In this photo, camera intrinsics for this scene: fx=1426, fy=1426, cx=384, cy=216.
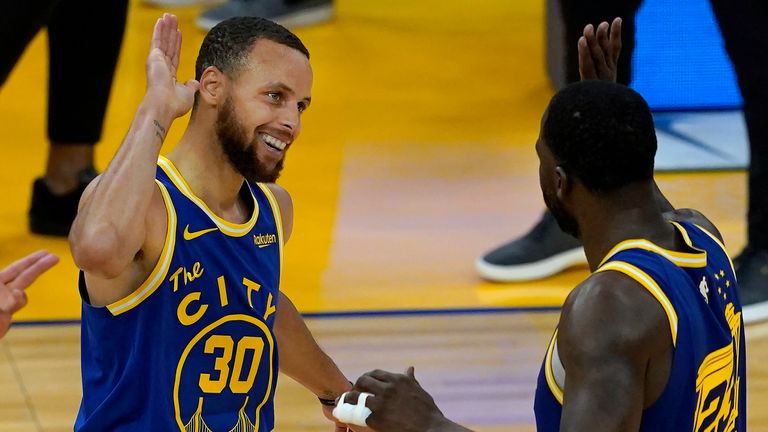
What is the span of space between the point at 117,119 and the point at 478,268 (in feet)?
8.11

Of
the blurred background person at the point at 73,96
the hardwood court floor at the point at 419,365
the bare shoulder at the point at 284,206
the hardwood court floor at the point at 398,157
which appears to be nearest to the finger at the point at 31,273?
the bare shoulder at the point at 284,206

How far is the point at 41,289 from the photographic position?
5195 mm

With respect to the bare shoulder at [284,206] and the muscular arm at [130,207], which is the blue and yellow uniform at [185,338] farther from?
the bare shoulder at [284,206]

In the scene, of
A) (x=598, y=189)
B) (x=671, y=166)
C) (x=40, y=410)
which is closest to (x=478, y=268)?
(x=671, y=166)

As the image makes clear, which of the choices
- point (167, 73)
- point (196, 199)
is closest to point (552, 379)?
point (196, 199)

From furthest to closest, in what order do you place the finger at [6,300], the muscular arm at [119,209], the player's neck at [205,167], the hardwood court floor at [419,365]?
the hardwood court floor at [419,365] < the player's neck at [205,167] < the finger at [6,300] < the muscular arm at [119,209]

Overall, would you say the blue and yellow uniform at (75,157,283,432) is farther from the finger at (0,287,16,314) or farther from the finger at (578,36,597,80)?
the finger at (578,36,597,80)

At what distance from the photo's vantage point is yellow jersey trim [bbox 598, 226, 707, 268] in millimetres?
2396

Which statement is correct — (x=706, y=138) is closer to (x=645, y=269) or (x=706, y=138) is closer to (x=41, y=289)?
(x=41, y=289)

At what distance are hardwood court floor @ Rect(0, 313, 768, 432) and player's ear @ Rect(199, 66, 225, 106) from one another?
1.41 metres

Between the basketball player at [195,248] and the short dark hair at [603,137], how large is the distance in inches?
28.3

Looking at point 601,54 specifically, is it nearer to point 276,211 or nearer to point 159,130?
point 276,211

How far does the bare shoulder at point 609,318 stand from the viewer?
2.25 m

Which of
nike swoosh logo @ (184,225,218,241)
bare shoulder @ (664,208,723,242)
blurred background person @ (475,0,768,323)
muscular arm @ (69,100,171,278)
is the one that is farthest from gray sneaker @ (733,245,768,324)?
muscular arm @ (69,100,171,278)
